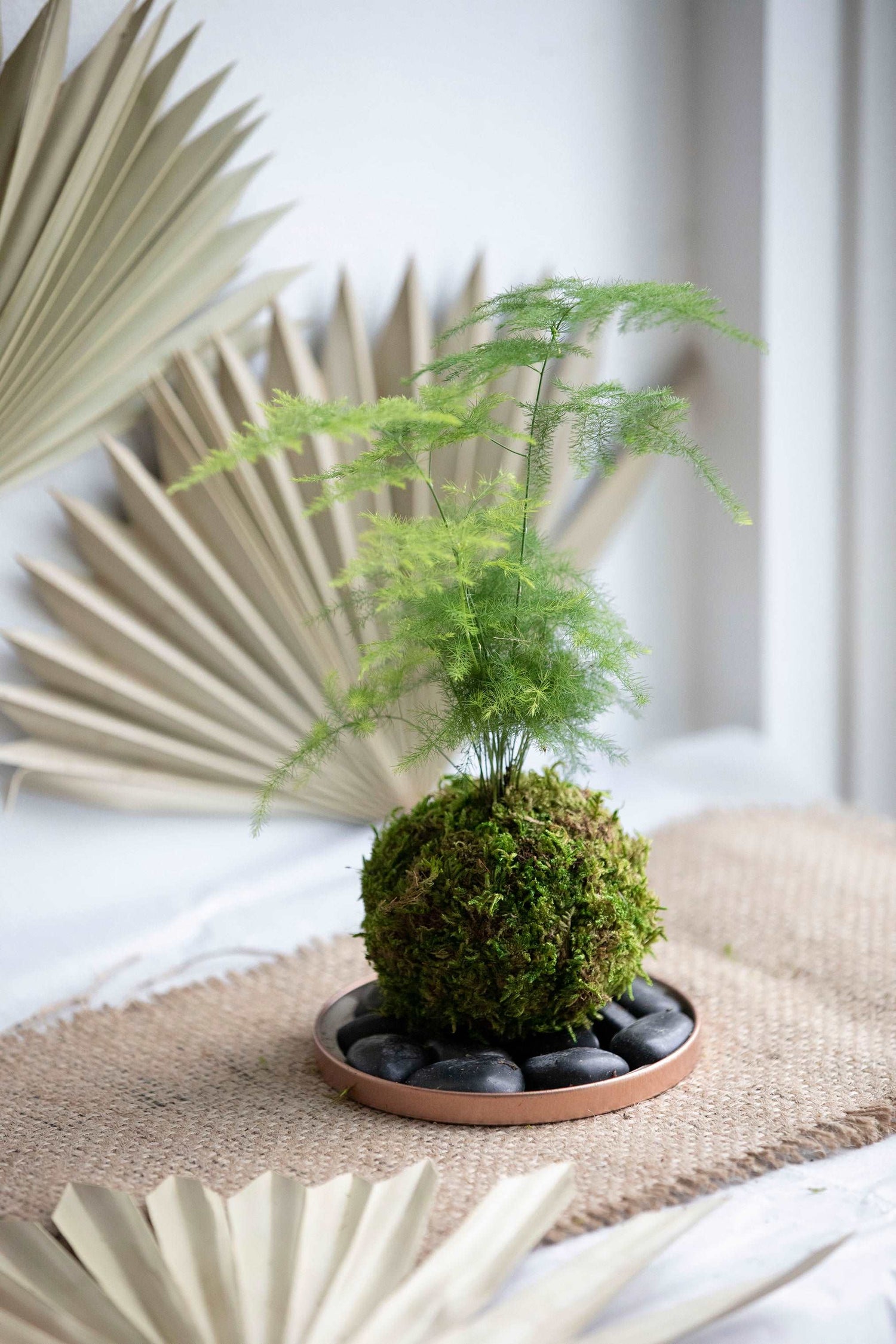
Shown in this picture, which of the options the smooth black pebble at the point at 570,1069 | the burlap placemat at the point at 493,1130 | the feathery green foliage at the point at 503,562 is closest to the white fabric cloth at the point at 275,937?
the burlap placemat at the point at 493,1130

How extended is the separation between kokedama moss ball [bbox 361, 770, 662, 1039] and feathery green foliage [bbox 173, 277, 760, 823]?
0.23 ft

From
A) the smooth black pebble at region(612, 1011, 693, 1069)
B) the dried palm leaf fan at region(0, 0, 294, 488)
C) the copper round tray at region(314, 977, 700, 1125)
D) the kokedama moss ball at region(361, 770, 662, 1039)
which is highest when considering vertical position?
the dried palm leaf fan at region(0, 0, 294, 488)

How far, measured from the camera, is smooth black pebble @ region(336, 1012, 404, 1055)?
1.16 meters

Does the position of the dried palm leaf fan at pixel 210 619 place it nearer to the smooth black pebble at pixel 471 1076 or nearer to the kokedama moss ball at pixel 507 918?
the kokedama moss ball at pixel 507 918

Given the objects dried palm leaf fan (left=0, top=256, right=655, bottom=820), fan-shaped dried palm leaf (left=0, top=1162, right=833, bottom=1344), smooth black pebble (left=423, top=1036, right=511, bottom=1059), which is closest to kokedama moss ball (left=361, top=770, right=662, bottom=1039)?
smooth black pebble (left=423, top=1036, right=511, bottom=1059)

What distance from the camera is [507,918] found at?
1034 millimetres

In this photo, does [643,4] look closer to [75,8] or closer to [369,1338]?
[75,8]

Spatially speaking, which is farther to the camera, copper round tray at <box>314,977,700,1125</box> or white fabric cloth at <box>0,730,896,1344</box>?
copper round tray at <box>314,977,700,1125</box>

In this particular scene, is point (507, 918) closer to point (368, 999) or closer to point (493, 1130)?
point (493, 1130)

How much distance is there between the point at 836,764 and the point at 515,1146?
1.66 meters

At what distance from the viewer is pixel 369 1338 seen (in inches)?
28.2

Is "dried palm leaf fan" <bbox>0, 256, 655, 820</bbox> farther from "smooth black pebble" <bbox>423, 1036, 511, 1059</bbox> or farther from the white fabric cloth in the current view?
"smooth black pebble" <bbox>423, 1036, 511, 1059</bbox>

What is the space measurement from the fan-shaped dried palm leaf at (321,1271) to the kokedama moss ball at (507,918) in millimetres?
185

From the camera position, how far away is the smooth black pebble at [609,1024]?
1.14 metres
